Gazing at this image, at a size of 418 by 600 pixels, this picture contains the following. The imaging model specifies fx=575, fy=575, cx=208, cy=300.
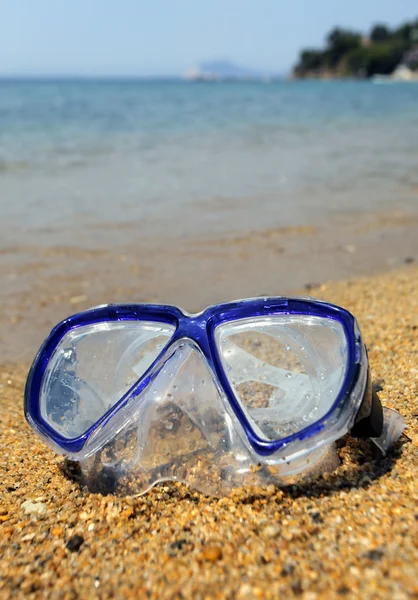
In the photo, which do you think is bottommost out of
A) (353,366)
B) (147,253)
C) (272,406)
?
(147,253)

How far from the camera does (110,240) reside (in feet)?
18.5

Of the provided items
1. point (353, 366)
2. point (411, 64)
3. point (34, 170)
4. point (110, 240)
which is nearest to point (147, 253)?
point (110, 240)

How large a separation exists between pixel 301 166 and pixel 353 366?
846 centimetres

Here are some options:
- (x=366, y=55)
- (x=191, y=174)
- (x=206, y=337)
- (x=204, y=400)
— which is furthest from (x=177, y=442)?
(x=366, y=55)

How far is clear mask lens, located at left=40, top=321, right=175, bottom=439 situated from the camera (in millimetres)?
2016

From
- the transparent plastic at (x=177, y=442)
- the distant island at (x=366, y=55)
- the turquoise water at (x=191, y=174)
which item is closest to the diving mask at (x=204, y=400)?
the transparent plastic at (x=177, y=442)

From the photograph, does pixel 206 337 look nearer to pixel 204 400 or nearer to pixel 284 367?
pixel 204 400

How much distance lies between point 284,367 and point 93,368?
0.74 meters

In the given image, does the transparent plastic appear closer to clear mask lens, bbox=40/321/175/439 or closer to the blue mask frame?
the blue mask frame

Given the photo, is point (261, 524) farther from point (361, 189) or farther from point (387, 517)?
point (361, 189)

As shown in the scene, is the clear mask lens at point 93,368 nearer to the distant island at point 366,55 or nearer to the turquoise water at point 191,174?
the turquoise water at point 191,174

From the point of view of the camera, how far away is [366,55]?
10275 cm

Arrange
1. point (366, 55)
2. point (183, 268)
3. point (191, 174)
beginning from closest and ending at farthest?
point (183, 268), point (191, 174), point (366, 55)

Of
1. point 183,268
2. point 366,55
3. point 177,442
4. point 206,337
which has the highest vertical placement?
point 366,55
